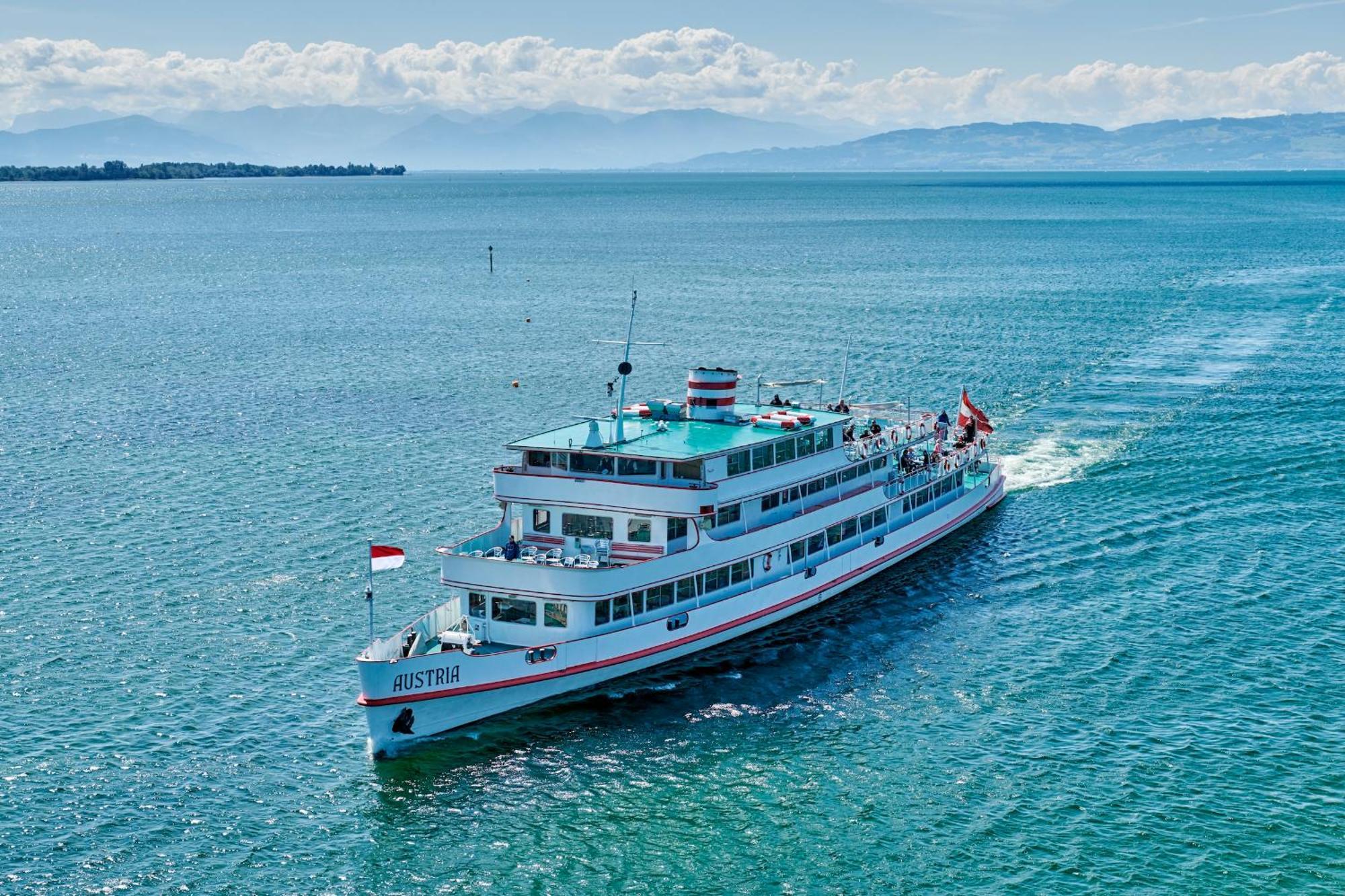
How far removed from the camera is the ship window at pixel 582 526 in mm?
44719

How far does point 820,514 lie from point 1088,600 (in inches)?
438

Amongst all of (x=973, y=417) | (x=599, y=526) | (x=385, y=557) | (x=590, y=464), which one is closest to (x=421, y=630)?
(x=385, y=557)

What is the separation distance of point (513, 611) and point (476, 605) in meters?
1.33

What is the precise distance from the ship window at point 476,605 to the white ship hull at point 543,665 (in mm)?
1824

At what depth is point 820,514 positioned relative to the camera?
5050 cm

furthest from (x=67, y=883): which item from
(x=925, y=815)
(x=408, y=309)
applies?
(x=408, y=309)

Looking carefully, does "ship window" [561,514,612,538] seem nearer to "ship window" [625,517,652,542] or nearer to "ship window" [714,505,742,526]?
"ship window" [625,517,652,542]

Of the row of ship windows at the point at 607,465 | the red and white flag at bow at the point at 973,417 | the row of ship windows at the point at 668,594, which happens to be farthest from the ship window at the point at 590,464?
the red and white flag at bow at the point at 973,417

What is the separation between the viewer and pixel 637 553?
44281mm

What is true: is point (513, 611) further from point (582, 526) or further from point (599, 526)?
point (599, 526)

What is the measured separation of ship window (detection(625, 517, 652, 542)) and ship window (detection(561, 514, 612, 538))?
94cm

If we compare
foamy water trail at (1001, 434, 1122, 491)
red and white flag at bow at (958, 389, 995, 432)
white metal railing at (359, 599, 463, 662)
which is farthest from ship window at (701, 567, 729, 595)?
foamy water trail at (1001, 434, 1122, 491)

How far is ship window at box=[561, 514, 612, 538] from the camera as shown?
44.7 metres

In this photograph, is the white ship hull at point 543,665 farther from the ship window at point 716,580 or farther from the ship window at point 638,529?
the ship window at point 638,529
